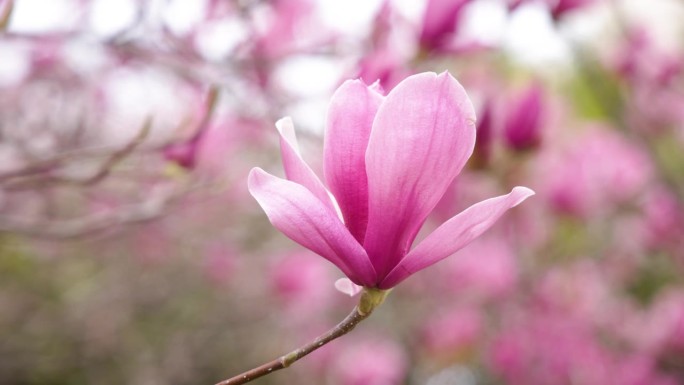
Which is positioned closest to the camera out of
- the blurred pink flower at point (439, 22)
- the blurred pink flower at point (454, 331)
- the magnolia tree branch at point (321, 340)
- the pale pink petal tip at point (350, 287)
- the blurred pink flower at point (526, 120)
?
the magnolia tree branch at point (321, 340)

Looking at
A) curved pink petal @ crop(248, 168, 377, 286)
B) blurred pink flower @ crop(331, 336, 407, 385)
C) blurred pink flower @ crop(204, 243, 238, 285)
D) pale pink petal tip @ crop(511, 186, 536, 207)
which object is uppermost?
curved pink petal @ crop(248, 168, 377, 286)

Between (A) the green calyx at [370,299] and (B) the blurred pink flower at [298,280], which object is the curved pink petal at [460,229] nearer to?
(A) the green calyx at [370,299]

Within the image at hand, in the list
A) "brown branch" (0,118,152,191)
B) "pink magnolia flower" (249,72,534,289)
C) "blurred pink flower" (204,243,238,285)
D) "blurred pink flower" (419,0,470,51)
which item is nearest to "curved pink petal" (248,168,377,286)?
"pink magnolia flower" (249,72,534,289)

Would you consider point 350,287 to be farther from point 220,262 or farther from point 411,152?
point 220,262

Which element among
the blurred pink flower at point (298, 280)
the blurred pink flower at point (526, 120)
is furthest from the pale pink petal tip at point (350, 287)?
the blurred pink flower at point (298, 280)

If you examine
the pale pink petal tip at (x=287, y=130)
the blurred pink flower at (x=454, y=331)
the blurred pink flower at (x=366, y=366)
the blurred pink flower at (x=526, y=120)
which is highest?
the pale pink petal tip at (x=287, y=130)

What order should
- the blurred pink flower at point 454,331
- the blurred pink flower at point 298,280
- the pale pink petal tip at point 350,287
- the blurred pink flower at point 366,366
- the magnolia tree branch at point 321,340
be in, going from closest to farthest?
1. the magnolia tree branch at point 321,340
2. the pale pink petal tip at point 350,287
3. the blurred pink flower at point 366,366
4. the blurred pink flower at point 298,280
5. the blurred pink flower at point 454,331

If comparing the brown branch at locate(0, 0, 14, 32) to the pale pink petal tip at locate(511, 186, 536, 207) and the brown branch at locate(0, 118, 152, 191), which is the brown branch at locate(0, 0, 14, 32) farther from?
the pale pink petal tip at locate(511, 186, 536, 207)

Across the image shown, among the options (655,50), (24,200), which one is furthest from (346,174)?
(655,50)

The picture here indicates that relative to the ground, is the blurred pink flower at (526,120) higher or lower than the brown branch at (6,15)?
lower
